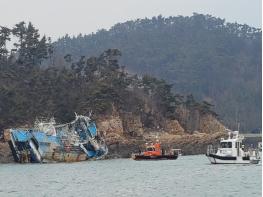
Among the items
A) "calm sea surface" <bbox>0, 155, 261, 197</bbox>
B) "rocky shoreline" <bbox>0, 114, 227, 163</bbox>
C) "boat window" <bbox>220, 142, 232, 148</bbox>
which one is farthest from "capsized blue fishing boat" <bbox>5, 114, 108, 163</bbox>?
"boat window" <bbox>220, 142, 232, 148</bbox>

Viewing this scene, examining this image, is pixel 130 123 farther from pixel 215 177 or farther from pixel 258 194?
pixel 258 194

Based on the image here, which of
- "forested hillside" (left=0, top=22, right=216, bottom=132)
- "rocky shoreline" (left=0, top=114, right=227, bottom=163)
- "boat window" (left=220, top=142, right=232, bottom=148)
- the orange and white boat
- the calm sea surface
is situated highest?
"forested hillside" (left=0, top=22, right=216, bottom=132)

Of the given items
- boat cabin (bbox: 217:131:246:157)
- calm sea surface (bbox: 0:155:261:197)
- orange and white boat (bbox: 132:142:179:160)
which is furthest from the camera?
orange and white boat (bbox: 132:142:179:160)

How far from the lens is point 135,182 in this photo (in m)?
64.0

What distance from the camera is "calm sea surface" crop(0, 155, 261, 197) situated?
5427cm

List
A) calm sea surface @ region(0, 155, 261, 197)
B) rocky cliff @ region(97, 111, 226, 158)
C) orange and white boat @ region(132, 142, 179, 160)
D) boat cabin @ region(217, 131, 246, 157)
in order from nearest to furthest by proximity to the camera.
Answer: calm sea surface @ region(0, 155, 261, 197) < boat cabin @ region(217, 131, 246, 157) < orange and white boat @ region(132, 142, 179, 160) < rocky cliff @ region(97, 111, 226, 158)

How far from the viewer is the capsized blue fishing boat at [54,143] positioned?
333ft

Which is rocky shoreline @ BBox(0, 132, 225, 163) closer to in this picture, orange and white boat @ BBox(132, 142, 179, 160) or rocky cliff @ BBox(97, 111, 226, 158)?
rocky cliff @ BBox(97, 111, 226, 158)

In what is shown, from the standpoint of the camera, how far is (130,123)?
12481 centimetres

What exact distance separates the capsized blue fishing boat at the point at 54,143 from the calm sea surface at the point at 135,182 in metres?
17.8

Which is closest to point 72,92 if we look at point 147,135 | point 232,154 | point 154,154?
point 147,135

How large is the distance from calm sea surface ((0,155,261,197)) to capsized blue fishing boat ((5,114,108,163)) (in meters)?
17.8

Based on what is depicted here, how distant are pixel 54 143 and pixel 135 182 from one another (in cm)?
4064

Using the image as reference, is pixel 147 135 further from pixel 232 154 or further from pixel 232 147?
pixel 232 147
